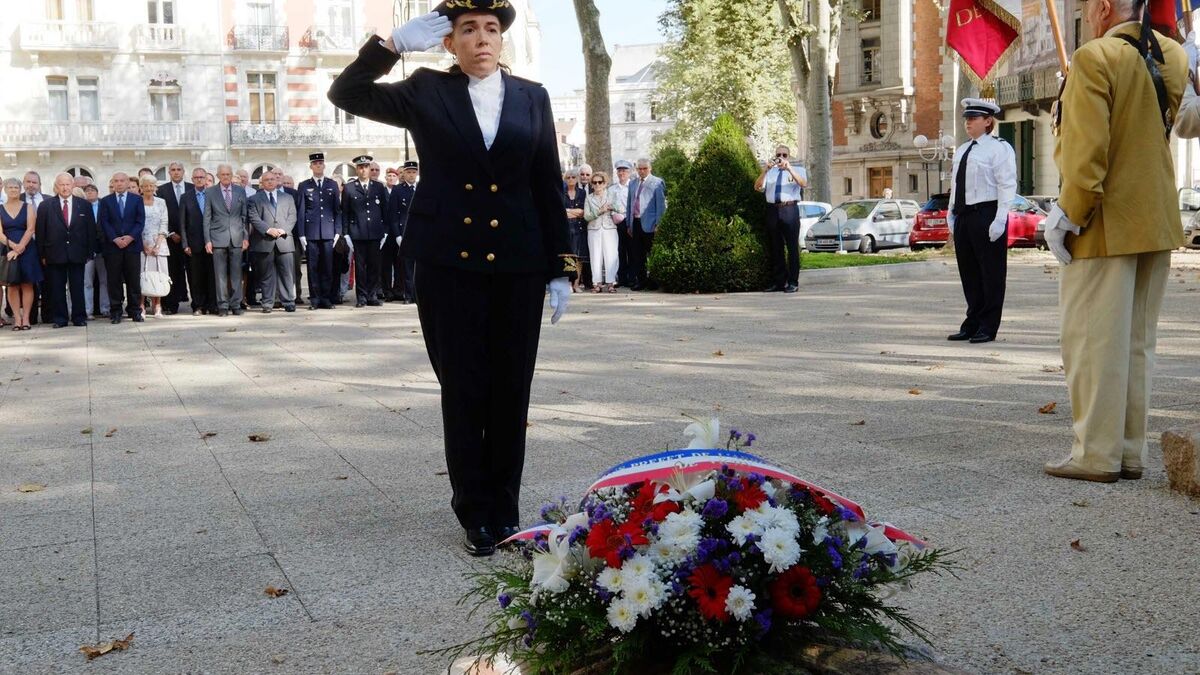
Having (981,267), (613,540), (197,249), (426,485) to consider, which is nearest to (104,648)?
(613,540)

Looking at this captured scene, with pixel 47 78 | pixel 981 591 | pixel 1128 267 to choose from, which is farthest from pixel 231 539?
pixel 47 78

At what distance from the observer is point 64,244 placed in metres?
16.5

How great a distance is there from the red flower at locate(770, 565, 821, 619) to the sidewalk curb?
17642mm

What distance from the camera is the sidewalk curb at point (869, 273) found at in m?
20.8

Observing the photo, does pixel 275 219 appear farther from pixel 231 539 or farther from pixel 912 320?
pixel 231 539

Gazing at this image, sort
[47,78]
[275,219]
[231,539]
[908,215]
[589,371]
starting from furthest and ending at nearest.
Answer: [47,78]
[908,215]
[275,219]
[589,371]
[231,539]

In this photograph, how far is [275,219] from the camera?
18297mm

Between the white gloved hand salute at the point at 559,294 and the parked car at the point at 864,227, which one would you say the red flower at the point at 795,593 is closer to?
the white gloved hand salute at the point at 559,294

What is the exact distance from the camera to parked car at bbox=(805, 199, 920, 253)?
34.7m

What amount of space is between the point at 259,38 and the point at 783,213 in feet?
133

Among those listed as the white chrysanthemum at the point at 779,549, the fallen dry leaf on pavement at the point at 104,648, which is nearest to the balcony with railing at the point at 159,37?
the fallen dry leaf on pavement at the point at 104,648

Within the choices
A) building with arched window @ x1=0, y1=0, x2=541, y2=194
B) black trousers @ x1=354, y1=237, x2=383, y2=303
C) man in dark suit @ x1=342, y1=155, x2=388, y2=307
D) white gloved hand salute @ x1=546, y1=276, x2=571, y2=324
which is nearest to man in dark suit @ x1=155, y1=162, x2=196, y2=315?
man in dark suit @ x1=342, y1=155, x2=388, y2=307

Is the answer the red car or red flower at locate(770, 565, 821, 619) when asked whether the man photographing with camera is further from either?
red flower at locate(770, 565, 821, 619)

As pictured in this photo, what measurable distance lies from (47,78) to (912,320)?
1831 inches
